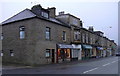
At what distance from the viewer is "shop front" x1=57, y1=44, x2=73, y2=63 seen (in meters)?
28.2

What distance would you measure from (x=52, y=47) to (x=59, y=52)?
282 cm

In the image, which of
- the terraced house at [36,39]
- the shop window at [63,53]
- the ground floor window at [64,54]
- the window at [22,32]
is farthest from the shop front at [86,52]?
the window at [22,32]

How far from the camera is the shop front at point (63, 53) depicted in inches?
1110

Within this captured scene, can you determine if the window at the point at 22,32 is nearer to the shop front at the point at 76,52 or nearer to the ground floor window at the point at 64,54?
the ground floor window at the point at 64,54

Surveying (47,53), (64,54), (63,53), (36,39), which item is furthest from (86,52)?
(36,39)

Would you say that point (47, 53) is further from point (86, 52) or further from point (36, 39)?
point (86, 52)

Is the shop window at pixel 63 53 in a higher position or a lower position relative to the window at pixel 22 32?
lower

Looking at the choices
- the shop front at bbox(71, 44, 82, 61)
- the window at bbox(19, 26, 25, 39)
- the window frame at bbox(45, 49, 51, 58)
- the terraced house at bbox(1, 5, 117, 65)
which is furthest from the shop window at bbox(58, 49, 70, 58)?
the window at bbox(19, 26, 25, 39)

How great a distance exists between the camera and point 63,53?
30234mm

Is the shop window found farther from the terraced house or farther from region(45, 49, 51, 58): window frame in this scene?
region(45, 49, 51, 58): window frame

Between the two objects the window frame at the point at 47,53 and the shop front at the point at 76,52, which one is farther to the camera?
the shop front at the point at 76,52

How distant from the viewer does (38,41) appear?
77.3ft

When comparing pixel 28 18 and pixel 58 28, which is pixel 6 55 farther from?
pixel 58 28

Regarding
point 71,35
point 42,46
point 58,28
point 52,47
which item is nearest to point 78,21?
point 71,35
